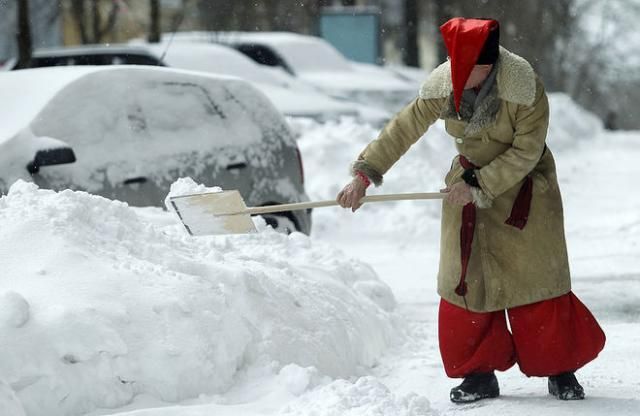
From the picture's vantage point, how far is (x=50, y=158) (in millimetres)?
7074

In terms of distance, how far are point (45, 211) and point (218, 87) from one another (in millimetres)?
3458

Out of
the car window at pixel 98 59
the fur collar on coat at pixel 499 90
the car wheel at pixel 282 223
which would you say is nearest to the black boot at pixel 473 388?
the fur collar on coat at pixel 499 90

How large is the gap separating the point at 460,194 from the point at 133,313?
54.3 inches

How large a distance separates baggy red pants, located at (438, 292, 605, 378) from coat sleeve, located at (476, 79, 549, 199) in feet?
1.79

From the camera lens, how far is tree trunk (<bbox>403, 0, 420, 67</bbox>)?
113 feet

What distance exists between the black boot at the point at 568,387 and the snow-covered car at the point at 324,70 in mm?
12843

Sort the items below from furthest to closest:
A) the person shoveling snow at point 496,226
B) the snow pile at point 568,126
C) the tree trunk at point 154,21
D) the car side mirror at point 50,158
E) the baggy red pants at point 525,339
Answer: the snow pile at point 568,126 → the tree trunk at point 154,21 → the car side mirror at point 50,158 → the baggy red pants at point 525,339 → the person shoveling snow at point 496,226

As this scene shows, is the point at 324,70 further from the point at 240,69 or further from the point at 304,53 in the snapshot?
the point at 240,69

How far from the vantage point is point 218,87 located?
8797 mm

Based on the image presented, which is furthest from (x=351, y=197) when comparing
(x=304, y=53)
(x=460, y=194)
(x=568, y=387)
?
(x=304, y=53)

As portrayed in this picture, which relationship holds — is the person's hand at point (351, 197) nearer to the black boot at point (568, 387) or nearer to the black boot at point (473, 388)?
the black boot at point (473, 388)

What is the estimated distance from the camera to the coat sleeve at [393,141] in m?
5.36

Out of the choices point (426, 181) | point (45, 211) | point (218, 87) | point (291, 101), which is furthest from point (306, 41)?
point (45, 211)

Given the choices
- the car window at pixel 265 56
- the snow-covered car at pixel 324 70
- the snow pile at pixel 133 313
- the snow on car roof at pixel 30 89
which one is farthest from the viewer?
the car window at pixel 265 56
